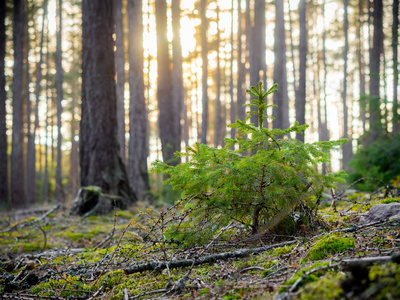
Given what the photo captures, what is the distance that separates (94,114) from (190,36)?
15.4 meters

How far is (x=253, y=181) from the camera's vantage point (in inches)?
107

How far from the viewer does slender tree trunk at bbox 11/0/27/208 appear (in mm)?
14086

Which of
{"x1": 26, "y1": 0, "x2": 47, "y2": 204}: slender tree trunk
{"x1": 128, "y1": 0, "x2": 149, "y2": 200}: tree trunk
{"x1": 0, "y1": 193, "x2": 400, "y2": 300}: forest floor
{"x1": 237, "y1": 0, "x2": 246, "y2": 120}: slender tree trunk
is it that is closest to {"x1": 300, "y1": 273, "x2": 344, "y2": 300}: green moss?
{"x1": 0, "y1": 193, "x2": 400, "y2": 300}: forest floor

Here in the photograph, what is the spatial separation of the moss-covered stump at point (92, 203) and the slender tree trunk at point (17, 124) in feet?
28.2

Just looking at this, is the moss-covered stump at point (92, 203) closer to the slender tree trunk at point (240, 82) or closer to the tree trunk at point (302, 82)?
the tree trunk at point (302, 82)

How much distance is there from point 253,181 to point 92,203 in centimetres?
582

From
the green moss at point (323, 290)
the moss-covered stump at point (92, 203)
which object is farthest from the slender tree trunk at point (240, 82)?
the green moss at point (323, 290)

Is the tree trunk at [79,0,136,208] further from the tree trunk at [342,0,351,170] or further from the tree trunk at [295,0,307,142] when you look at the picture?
the tree trunk at [342,0,351,170]

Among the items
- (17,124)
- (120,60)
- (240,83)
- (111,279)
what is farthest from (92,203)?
(240,83)

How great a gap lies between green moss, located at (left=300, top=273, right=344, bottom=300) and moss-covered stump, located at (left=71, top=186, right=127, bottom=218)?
21.2 ft

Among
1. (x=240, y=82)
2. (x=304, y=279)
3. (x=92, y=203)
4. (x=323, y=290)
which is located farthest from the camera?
(x=240, y=82)

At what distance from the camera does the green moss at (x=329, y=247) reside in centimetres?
217

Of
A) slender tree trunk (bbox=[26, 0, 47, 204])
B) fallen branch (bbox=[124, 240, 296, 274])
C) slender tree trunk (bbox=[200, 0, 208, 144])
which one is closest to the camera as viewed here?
fallen branch (bbox=[124, 240, 296, 274])

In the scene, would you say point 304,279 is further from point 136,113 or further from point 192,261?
point 136,113
